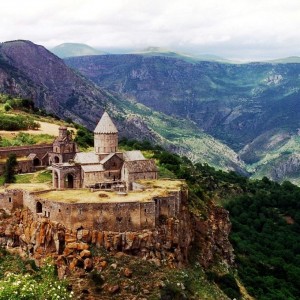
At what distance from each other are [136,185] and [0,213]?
1721 cm

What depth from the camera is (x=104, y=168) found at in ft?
252

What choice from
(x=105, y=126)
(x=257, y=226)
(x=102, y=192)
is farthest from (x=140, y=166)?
(x=257, y=226)

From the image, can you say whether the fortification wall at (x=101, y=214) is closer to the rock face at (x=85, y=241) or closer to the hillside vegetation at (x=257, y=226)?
the rock face at (x=85, y=241)

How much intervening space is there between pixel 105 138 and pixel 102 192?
506 inches

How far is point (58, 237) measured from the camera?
209 ft

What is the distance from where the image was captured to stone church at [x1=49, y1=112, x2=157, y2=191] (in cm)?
7481

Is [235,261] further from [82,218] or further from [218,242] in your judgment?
[82,218]

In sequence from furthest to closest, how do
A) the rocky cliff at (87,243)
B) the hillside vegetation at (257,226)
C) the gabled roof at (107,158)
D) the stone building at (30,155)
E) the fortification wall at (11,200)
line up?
the hillside vegetation at (257,226), the stone building at (30,155), the gabled roof at (107,158), the fortification wall at (11,200), the rocky cliff at (87,243)

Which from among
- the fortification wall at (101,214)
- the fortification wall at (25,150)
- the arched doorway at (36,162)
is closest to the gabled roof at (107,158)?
the fortification wall at (101,214)

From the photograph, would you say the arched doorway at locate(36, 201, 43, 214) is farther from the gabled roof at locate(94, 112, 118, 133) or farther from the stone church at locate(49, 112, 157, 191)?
the gabled roof at locate(94, 112, 118, 133)

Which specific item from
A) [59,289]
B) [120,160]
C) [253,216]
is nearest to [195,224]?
[120,160]

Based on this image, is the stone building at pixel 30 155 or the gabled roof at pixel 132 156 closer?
the gabled roof at pixel 132 156

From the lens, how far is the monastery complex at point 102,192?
64.2 meters

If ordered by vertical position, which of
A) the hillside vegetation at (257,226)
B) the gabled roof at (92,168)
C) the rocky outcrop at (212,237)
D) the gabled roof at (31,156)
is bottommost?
the hillside vegetation at (257,226)
